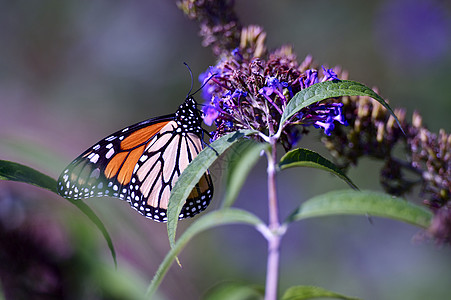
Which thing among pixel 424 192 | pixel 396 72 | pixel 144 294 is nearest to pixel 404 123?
pixel 424 192

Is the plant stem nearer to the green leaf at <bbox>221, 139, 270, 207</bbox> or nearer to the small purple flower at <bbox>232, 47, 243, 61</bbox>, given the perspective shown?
the green leaf at <bbox>221, 139, 270, 207</bbox>

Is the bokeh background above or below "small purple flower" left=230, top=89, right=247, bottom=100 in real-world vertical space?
above

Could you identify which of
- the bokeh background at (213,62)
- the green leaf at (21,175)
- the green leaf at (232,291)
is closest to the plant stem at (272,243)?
the green leaf at (232,291)

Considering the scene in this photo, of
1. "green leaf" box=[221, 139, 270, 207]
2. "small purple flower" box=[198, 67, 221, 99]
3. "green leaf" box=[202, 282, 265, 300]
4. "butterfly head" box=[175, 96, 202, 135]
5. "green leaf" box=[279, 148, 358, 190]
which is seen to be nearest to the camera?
"green leaf" box=[202, 282, 265, 300]

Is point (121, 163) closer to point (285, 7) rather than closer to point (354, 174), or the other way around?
point (354, 174)

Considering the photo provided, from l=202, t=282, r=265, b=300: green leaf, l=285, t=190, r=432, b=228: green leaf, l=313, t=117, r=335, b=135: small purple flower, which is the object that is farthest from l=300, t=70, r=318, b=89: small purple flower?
l=202, t=282, r=265, b=300: green leaf

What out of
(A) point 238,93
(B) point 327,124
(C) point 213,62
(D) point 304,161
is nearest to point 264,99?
(A) point 238,93

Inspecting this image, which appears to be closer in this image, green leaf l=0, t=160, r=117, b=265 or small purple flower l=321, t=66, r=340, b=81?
green leaf l=0, t=160, r=117, b=265
